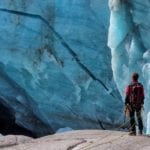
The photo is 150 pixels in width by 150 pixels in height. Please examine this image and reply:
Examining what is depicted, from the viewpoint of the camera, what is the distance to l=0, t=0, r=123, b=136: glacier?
58.4ft

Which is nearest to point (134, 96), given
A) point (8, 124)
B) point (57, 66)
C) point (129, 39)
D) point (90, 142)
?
point (90, 142)

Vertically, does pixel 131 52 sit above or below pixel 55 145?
above

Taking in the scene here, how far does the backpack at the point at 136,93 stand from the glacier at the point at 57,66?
7.52 meters

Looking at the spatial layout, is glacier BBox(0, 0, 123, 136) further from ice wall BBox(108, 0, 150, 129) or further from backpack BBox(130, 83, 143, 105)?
backpack BBox(130, 83, 143, 105)

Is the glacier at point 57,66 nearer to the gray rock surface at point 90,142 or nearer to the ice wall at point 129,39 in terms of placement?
the ice wall at point 129,39

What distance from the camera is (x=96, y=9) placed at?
59.2 feet

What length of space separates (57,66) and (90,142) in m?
8.65

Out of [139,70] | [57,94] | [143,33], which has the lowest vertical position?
[57,94]

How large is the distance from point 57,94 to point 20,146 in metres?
8.07

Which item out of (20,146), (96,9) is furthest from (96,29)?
(20,146)

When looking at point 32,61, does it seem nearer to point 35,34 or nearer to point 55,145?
point 35,34

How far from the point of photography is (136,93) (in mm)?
9812

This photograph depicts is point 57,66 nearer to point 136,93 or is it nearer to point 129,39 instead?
point 129,39

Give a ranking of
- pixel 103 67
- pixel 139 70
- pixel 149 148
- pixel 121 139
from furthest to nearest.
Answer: pixel 103 67, pixel 139 70, pixel 121 139, pixel 149 148
